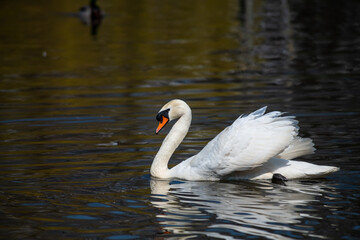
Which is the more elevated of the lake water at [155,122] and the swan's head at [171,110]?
the swan's head at [171,110]

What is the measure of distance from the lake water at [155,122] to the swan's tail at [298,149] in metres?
0.44

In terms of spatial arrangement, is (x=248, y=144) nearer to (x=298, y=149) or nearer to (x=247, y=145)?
(x=247, y=145)

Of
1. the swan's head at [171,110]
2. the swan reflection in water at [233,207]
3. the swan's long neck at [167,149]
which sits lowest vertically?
the swan reflection in water at [233,207]

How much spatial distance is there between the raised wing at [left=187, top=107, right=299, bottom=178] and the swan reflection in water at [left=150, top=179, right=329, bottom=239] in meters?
0.27

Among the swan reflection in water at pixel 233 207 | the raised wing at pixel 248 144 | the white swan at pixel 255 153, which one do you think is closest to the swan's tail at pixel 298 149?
the white swan at pixel 255 153

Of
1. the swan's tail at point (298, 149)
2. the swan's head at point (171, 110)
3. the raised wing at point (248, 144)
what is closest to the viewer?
the raised wing at point (248, 144)

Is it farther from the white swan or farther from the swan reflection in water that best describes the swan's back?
the swan reflection in water

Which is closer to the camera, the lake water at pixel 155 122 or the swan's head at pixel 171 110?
the lake water at pixel 155 122

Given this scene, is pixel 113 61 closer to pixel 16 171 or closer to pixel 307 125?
pixel 307 125

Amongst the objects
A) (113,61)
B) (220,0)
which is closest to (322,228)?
(113,61)

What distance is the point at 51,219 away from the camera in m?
8.63

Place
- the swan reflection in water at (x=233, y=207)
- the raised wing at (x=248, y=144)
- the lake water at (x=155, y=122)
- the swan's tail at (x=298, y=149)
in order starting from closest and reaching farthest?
the swan reflection in water at (x=233, y=207) → the lake water at (x=155, y=122) → the raised wing at (x=248, y=144) → the swan's tail at (x=298, y=149)

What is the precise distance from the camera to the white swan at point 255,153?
9.96 metres

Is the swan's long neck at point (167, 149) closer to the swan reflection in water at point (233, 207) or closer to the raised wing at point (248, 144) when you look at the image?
the swan reflection in water at point (233, 207)
